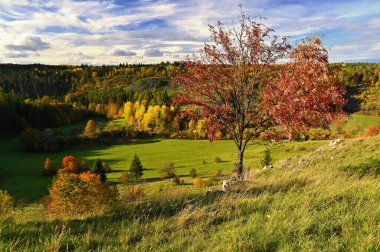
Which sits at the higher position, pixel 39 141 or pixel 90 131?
pixel 90 131

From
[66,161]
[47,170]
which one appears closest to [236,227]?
[47,170]

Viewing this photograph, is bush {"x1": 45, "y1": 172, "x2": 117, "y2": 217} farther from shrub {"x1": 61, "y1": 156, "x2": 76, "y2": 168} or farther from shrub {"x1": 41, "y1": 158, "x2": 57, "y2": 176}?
shrub {"x1": 41, "y1": 158, "x2": 57, "y2": 176}

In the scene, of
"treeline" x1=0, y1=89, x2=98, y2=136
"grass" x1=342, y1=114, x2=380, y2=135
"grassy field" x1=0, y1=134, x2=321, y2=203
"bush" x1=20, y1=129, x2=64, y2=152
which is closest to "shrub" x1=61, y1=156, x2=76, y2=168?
"grassy field" x1=0, y1=134, x2=321, y2=203

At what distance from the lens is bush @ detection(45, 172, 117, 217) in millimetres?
9016

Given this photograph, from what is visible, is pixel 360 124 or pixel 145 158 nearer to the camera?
pixel 145 158

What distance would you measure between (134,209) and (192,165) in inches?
2854

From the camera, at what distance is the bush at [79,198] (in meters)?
9.02

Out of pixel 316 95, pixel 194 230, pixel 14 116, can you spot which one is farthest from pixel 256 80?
pixel 14 116

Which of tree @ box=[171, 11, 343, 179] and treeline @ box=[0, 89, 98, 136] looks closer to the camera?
tree @ box=[171, 11, 343, 179]

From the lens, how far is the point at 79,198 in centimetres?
1200

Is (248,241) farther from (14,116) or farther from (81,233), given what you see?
(14,116)

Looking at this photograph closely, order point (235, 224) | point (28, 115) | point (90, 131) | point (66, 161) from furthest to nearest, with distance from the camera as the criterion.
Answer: point (28, 115) < point (90, 131) < point (66, 161) < point (235, 224)

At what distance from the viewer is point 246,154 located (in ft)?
281

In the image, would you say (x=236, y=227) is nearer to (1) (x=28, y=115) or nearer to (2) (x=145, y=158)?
(2) (x=145, y=158)
